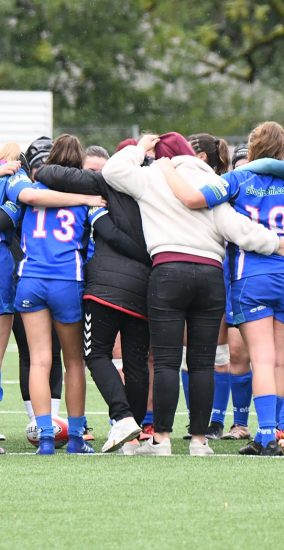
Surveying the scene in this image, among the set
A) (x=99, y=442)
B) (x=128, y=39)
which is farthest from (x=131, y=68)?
(x=99, y=442)

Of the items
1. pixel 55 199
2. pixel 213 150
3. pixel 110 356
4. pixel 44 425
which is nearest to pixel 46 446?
pixel 44 425

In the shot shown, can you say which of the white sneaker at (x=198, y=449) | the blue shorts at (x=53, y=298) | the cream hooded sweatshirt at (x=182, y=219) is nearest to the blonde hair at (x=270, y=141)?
the cream hooded sweatshirt at (x=182, y=219)

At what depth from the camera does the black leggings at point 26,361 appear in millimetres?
8812

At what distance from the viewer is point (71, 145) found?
802cm

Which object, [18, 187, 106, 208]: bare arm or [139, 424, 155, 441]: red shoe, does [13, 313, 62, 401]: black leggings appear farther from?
[18, 187, 106, 208]: bare arm

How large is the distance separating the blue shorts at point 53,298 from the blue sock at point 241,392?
1656mm

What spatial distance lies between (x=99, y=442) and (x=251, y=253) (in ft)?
6.09

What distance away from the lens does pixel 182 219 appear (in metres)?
7.70

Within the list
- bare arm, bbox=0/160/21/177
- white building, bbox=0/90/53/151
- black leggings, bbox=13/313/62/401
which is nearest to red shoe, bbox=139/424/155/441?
black leggings, bbox=13/313/62/401

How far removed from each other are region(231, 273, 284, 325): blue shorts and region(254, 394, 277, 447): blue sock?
0.45 m

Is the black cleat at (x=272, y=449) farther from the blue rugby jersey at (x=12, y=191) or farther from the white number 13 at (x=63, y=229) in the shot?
the blue rugby jersey at (x=12, y=191)

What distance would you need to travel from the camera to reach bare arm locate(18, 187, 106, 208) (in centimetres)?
786

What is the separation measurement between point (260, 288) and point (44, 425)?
1.46 meters

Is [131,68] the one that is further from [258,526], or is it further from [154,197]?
[258,526]
